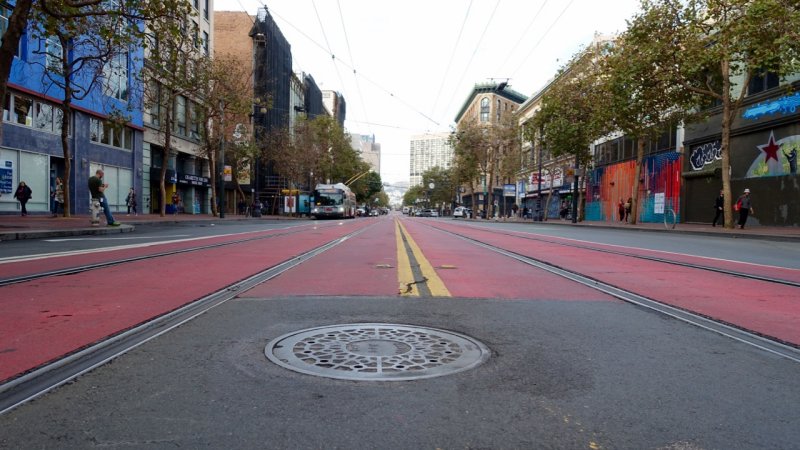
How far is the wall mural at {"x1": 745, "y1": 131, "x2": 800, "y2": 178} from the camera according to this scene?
23062 mm

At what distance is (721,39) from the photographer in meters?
20.2

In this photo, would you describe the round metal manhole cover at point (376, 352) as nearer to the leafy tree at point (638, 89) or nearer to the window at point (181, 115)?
the leafy tree at point (638, 89)

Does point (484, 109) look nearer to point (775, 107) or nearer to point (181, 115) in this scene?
point (181, 115)

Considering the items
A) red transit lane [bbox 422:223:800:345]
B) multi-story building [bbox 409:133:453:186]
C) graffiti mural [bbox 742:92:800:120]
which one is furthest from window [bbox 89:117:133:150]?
multi-story building [bbox 409:133:453:186]

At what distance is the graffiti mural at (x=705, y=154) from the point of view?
95.2 feet

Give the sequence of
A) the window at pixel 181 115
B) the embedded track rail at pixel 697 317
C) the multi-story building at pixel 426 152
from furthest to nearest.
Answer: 1. the multi-story building at pixel 426 152
2. the window at pixel 181 115
3. the embedded track rail at pixel 697 317

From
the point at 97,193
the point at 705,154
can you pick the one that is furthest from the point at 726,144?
the point at 97,193

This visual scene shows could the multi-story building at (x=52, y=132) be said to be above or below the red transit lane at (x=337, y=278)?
above

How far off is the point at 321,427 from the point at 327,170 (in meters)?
65.9

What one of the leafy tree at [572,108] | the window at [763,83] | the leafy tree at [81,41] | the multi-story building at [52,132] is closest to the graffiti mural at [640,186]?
the leafy tree at [572,108]

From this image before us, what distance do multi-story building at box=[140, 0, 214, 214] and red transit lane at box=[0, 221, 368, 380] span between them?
29.5m

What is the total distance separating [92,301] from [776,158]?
92.7 feet

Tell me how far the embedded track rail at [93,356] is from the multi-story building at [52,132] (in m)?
17.3

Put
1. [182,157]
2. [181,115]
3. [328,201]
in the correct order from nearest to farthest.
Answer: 1. [181,115]
2. [182,157]
3. [328,201]
